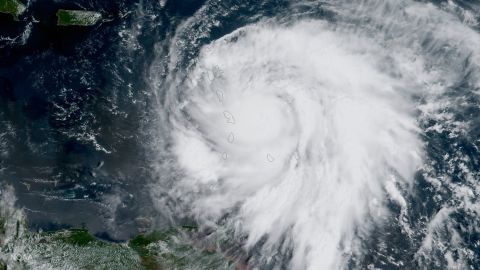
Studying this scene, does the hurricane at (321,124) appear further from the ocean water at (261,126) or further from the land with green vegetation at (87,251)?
the land with green vegetation at (87,251)

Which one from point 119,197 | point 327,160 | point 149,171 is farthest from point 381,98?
point 119,197

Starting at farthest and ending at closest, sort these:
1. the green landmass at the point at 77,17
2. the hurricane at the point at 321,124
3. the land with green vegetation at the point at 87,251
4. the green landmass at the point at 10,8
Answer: the green landmass at the point at 10,8
the green landmass at the point at 77,17
the hurricane at the point at 321,124
the land with green vegetation at the point at 87,251

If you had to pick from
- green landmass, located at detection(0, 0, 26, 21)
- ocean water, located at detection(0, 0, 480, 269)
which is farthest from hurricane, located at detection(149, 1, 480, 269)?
green landmass, located at detection(0, 0, 26, 21)

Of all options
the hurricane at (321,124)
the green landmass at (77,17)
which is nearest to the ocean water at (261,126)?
the hurricane at (321,124)

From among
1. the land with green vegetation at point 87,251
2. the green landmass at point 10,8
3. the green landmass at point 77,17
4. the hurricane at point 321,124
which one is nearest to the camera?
the land with green vegetation at point 87,251

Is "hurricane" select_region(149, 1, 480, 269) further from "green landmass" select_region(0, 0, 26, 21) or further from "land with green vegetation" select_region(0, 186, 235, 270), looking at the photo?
"green landmass" select_region(0, 0, 26, 21)
